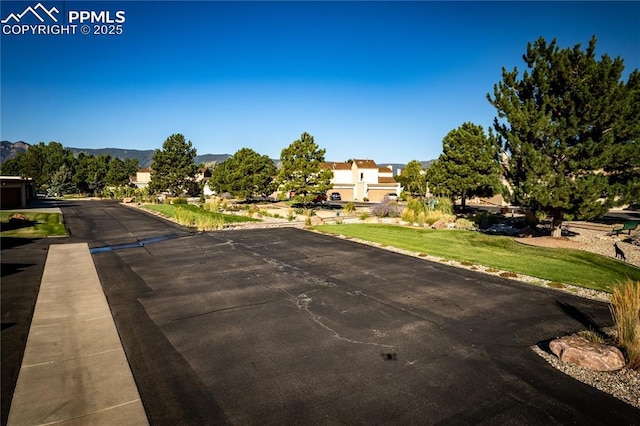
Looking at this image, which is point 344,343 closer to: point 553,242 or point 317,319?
point 317,319

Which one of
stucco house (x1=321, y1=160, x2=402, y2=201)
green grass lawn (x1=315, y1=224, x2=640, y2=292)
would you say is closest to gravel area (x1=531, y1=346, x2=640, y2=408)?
green grass lawn (x1=315, y1=224, x2=640, y2=292)

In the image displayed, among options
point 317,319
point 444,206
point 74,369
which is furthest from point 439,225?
point 74,369

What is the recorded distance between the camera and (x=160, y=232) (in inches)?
912

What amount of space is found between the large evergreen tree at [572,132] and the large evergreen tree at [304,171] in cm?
2136

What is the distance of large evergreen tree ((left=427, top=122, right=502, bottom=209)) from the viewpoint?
32.8m

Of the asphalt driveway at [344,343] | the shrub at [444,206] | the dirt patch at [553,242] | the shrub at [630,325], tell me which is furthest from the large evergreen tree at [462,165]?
the shrub at [630,325]

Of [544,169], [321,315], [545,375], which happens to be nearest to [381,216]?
[544,169]

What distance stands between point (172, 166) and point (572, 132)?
2518 inches

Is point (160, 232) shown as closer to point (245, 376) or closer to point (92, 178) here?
point (245, 376)

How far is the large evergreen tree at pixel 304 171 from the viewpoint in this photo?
37594 millimetres

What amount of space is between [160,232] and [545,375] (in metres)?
22.4

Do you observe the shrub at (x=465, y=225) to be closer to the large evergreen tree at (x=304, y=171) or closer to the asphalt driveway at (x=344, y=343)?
the asphalt driveway at (x=344, y=343)

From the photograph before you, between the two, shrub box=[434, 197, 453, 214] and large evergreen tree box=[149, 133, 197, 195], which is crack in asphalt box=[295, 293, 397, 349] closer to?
shrub box=[434, 197, 453, 214]

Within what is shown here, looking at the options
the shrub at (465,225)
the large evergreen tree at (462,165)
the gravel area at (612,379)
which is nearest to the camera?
the gravel area at (612,379)
